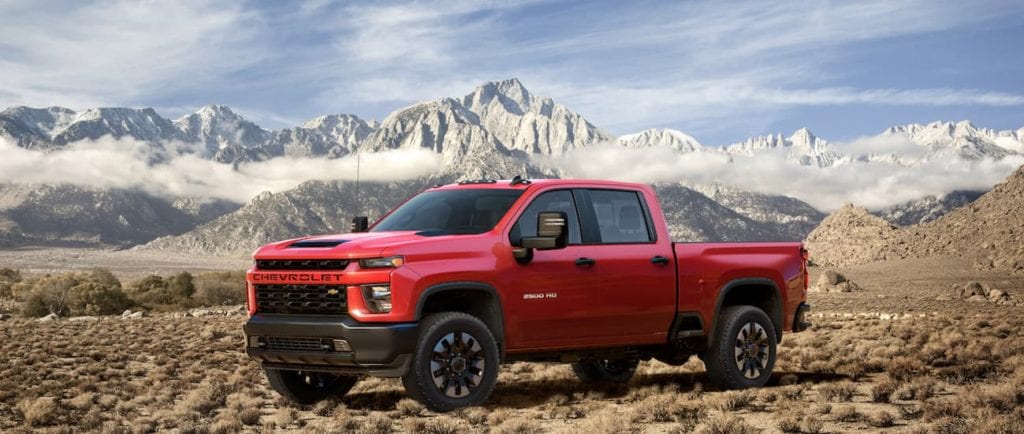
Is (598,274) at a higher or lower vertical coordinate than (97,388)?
higher

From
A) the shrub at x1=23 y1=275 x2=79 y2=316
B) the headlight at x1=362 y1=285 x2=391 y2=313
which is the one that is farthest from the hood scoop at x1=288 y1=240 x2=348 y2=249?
the shrub at x1=23 y1=275 x2=79 y2=316

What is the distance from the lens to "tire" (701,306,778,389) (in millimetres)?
12570

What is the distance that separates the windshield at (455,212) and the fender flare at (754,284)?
3179 mm

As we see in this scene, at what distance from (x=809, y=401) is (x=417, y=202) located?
498 centimetres

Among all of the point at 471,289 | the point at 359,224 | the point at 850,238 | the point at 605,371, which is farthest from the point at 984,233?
the point at 471,289

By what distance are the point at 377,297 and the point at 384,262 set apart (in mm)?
339

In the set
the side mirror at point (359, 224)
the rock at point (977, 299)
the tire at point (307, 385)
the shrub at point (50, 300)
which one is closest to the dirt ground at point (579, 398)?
the tire at point (307, 385)

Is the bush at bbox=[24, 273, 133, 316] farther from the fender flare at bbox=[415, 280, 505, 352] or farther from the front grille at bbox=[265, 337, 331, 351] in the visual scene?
the fender flare at bbox=[415, 280, 505, 352]

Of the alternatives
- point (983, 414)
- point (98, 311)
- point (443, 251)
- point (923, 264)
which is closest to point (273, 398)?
point (443, 251)

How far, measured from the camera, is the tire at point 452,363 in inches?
388

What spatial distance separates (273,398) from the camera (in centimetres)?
1314

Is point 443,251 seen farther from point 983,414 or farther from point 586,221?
point 983,414

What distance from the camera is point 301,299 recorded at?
10.1 meters

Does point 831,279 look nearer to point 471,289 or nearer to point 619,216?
point 619,216
